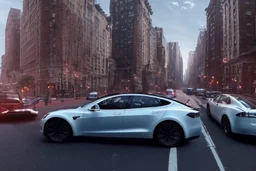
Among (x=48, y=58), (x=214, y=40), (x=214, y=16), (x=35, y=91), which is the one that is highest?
(x=214, y=16)

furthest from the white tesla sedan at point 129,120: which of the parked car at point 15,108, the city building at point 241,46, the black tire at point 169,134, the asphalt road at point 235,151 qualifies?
the city building at point 241,46

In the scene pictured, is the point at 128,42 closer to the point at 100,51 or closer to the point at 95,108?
the point at 100,51

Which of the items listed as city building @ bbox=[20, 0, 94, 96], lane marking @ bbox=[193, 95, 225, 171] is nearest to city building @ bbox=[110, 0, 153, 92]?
city building @ bbox=[20, 0, 94, 96]

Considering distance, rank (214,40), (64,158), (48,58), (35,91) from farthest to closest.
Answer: (214,40) → (35,91) → (48,58) → (64,158)

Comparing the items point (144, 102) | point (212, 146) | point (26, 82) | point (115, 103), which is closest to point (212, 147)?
point (212, 146)

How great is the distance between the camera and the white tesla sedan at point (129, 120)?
6.09 meters

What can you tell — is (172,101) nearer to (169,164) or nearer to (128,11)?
(169,164)

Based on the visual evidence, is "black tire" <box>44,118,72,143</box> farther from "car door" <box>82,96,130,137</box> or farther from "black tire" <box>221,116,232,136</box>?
"black tire" <box>221,116,232,136</box>

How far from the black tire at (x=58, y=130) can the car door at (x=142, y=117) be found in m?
1.60

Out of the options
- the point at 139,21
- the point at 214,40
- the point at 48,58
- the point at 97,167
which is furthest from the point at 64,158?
the point at 139,21

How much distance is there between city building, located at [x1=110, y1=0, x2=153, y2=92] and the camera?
10881cm

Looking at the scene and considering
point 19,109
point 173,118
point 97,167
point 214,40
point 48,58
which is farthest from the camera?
point 214,40

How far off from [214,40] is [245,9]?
3592cm

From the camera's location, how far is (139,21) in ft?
365
